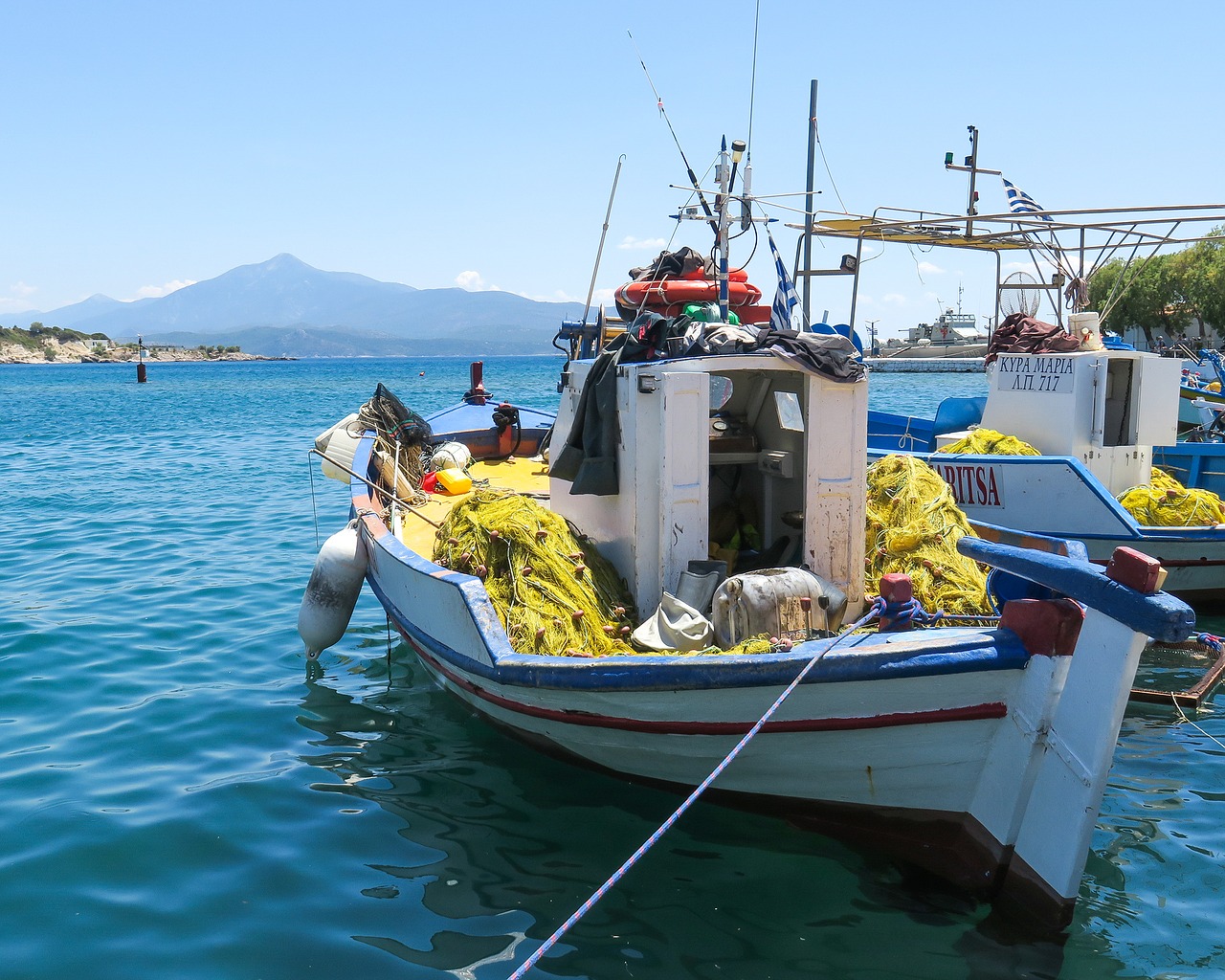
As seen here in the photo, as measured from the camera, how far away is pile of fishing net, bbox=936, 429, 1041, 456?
10.9 metres

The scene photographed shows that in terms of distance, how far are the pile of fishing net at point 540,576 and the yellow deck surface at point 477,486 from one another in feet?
3.80

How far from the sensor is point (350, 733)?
744 centimetres

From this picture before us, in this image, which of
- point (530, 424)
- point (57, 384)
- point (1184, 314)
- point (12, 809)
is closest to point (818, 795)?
point (12, 809)

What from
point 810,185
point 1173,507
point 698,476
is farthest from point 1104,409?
point 698,476

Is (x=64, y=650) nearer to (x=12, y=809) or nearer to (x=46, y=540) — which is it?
(x=12, y=809)

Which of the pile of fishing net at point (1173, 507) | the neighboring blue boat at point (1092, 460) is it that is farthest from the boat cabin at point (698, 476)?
the pile of fishing net at point (1173, 507)

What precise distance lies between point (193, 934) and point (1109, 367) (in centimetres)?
1068

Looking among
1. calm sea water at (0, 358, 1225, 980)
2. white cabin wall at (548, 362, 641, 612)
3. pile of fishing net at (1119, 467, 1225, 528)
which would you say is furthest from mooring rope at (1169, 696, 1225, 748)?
white cabin wall at (548, 362, 641, 612)

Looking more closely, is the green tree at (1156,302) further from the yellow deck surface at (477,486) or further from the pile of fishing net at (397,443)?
the pile of fishing net at (397,443)

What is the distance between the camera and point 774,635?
5.77m

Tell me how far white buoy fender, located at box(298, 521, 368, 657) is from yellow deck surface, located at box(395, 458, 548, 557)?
1.53ft

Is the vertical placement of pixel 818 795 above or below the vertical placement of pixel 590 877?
above

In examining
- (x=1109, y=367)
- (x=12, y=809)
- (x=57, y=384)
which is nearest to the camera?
(x=12, y=809)

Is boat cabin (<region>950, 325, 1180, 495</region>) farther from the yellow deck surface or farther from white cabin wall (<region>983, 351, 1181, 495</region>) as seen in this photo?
the yellow deck surface
